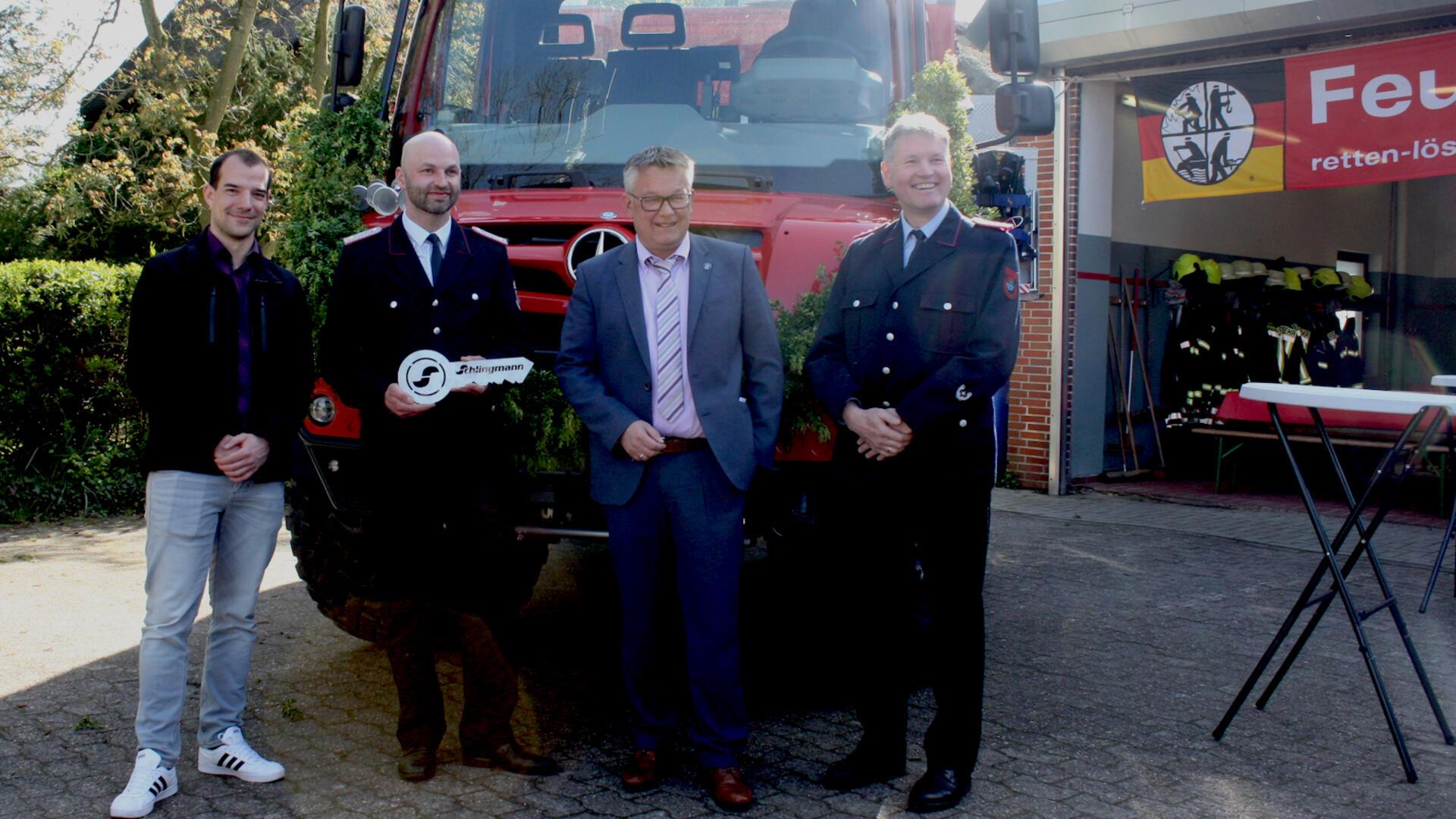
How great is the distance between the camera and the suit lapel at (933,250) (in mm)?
3879

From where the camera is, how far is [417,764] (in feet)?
12.9

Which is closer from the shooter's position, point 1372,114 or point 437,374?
point 437,374

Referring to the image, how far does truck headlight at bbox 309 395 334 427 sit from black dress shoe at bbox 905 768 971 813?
2265mm

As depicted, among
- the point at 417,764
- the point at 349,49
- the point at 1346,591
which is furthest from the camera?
the point at 349,49

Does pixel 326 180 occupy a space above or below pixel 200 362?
Answer: above

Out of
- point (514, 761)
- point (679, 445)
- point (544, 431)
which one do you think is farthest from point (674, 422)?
point (514, 761)

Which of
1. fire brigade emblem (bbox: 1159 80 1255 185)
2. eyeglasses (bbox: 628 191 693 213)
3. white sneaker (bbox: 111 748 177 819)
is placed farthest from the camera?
fire brigade emblem (bbox: 1159 80 1255 185)

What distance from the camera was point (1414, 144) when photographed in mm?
8633

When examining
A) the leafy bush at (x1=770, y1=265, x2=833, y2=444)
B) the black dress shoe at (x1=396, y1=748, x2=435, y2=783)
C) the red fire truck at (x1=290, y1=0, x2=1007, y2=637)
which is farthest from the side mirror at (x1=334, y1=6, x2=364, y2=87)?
the black dress shoe at (x1=396, y1=748, x2=435, y2=783)

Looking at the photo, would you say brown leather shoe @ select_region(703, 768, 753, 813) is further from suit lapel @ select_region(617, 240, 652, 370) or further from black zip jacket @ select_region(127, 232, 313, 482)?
black zip jacket @ select_region(127, 232, 313, 482)

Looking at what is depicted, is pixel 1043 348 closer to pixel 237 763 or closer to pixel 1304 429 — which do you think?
pixel 1304 429

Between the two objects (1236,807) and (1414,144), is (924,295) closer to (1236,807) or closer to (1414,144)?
(1236,807)

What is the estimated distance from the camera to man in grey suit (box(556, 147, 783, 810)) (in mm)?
3844

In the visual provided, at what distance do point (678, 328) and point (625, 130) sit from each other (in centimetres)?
145
